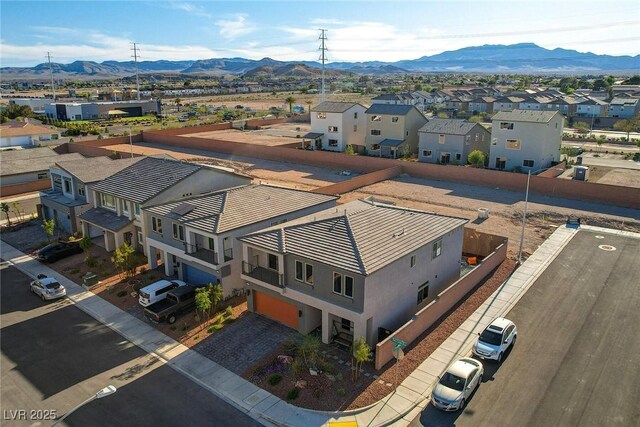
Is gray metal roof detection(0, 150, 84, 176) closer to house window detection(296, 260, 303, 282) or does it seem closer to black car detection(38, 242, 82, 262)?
black car detection(38, 242, 82, 262)

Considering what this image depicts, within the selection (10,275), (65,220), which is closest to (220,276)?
(10,275)

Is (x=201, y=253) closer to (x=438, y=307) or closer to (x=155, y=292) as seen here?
(x=155, y=292)

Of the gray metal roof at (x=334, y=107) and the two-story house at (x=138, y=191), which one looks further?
the gray metal roof at (x=334, y=107)

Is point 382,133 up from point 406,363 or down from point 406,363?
up

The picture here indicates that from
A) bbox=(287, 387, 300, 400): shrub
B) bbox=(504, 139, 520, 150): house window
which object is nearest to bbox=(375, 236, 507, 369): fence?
bbox=(287, 387, 300, 400): shrub

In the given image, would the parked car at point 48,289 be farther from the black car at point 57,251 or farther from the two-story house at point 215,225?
the two-story house at point 215,225

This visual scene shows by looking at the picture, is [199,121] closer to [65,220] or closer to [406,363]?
[65,220]

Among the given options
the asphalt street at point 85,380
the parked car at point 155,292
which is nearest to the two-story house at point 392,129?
the parked car at point 155,292
